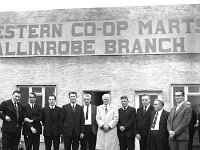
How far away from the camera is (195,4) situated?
12.5m

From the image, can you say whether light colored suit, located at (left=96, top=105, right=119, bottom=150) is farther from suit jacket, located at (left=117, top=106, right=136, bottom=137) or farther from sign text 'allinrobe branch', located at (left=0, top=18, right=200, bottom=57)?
sign text 'allinrobe branch', located at (left=0, top=18, right=200, bottom=57)

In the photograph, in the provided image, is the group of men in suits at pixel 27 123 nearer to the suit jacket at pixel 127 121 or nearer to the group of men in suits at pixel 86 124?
the group of men in suits at pixel 86 124

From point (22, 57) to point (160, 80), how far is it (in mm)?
5076

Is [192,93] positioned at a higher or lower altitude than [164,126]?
higher

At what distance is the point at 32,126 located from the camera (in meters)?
9.10

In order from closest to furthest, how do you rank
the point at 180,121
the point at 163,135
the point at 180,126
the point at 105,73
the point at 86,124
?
the point at 180,126
the point at 180,121
the point at 163,135
the point at 86,124
the point at 105,73

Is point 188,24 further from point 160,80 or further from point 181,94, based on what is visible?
point 181,94

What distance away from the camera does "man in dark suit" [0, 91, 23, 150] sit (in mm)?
8953

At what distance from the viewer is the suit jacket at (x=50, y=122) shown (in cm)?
916

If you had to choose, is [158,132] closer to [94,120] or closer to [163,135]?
[163,135]

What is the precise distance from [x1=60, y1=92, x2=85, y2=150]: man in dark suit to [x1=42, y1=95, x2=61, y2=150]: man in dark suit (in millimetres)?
185

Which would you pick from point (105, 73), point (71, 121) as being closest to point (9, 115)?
point (71, 121)

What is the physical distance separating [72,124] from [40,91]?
4.17 m

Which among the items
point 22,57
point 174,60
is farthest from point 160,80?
point 22,57
